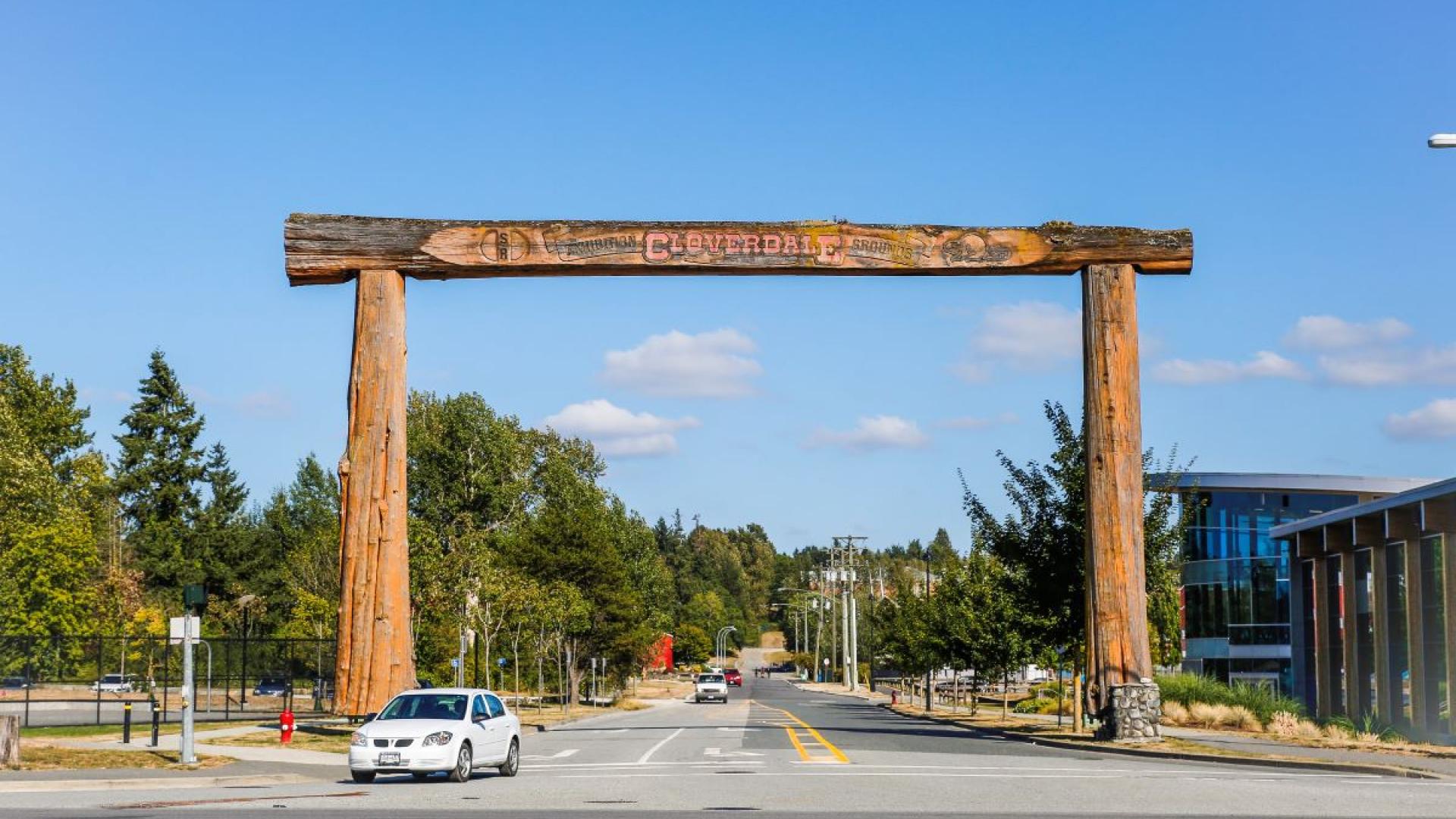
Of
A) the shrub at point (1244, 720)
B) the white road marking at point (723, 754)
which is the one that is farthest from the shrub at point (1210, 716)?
the white road marking at point (723, 754)

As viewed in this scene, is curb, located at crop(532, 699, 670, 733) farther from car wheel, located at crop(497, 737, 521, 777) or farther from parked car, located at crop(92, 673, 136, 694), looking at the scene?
car wheel, located at crop(497, 737, 521, 777)

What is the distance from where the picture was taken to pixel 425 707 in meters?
22.6

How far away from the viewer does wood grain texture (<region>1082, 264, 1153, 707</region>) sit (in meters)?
27.8

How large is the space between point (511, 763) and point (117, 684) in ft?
212

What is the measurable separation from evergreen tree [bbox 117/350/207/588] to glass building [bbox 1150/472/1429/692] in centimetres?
6519

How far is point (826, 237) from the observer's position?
89.8 ft

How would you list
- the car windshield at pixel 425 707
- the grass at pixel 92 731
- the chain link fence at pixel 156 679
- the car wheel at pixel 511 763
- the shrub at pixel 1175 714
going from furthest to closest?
the chain link fence at pixel 156 679, the shrub at pixel 1175 714, the grass at pixel 92 731, the car wheel at pixel 511 763, the car windshield at pixel 425 707

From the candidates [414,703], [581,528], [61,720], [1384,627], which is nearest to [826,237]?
[414,703]

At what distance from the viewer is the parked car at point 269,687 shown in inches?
2657

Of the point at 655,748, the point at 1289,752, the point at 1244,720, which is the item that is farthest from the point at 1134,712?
the point at 1244,720

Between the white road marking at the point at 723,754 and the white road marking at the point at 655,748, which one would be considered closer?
the white road marking at the point at 655,748

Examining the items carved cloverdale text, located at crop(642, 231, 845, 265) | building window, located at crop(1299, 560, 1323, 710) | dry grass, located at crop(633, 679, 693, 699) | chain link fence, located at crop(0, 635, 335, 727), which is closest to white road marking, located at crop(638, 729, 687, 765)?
carved cloverdale text, located at crop(642, 231, 845, 265)

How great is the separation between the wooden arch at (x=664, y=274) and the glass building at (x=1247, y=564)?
117ft

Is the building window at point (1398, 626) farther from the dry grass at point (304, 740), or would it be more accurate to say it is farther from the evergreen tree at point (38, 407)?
the evergreen tree at point (38, 407)
